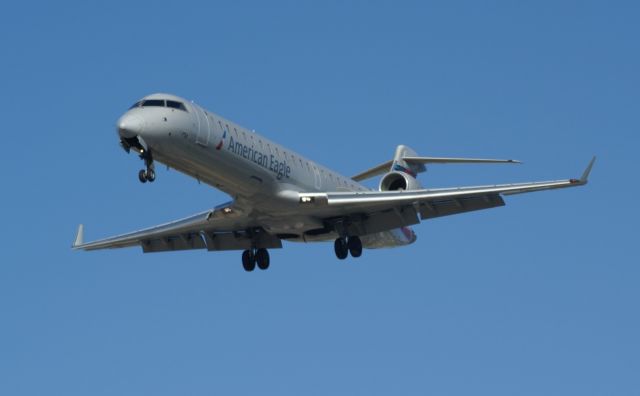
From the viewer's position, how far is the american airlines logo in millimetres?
33938

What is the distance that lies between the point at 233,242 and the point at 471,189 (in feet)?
26.1

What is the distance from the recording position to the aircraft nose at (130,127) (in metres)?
32.1

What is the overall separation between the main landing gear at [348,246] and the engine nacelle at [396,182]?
292 centimetres

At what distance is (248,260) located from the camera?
3959 centimetres

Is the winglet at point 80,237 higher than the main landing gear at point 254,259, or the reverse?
the winglet at point 80,237

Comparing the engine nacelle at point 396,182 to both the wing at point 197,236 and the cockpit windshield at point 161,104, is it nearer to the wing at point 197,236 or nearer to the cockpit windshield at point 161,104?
the wing at point 197,236

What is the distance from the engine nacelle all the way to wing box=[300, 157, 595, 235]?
8.12 feet

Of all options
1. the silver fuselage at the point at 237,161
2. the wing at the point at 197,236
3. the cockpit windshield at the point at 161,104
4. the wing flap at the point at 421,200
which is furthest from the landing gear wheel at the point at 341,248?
the cockpit windshield at the point at 161,104

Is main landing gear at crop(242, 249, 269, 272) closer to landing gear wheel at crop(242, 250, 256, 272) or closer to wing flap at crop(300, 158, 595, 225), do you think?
landing gear wheel at crop(242, 250, 256, 272)

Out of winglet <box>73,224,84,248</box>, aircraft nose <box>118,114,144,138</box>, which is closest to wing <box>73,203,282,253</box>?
winglet <box>73,224,84,248</box>

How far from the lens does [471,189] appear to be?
3572cm

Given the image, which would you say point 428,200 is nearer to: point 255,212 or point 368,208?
point 368,208

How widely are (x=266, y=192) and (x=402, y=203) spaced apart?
401 cm

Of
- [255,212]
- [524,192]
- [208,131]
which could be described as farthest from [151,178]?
[524,192]
